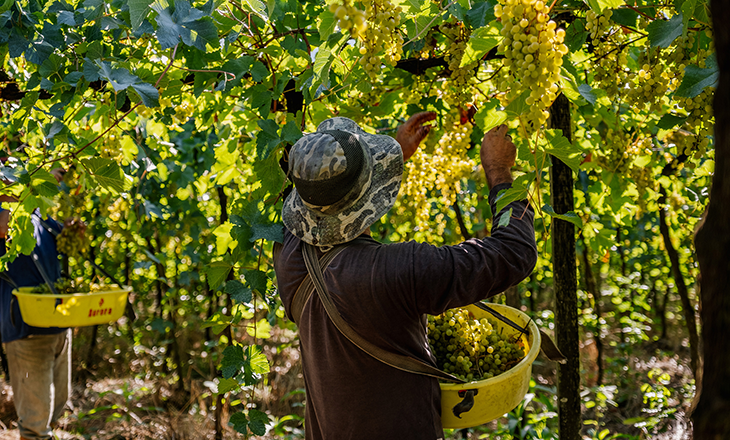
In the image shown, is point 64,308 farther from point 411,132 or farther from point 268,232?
point 411,132

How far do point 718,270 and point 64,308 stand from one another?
3.05m

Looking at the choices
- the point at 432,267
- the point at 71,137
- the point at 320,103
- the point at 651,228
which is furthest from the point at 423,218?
the point at 651,228

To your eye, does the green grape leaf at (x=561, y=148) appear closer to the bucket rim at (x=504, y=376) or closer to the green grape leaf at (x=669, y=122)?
the green grape leaf at (x=669, y=122)

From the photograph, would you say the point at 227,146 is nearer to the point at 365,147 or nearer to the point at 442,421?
the point at 365,147

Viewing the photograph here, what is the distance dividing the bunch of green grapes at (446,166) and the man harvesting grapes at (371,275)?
0.53m

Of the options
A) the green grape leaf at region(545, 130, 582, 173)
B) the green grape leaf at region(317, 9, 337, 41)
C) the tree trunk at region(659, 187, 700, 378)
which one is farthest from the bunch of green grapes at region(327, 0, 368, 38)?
the tree trunk at region(659, 187, 700, 378)

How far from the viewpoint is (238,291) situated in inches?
62.4

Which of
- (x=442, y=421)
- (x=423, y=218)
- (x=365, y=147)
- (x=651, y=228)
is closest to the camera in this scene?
(x=365, y=147)

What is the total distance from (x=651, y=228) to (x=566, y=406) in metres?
3.84

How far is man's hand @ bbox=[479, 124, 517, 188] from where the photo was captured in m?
1.39

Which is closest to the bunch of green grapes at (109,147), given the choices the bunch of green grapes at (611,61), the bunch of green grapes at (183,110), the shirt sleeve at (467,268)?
the bunch of green grapes at (183,110)

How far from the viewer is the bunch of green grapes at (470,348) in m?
1.53

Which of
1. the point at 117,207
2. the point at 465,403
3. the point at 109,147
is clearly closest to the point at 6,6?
the point at 109,147

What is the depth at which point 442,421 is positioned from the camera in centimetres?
147
